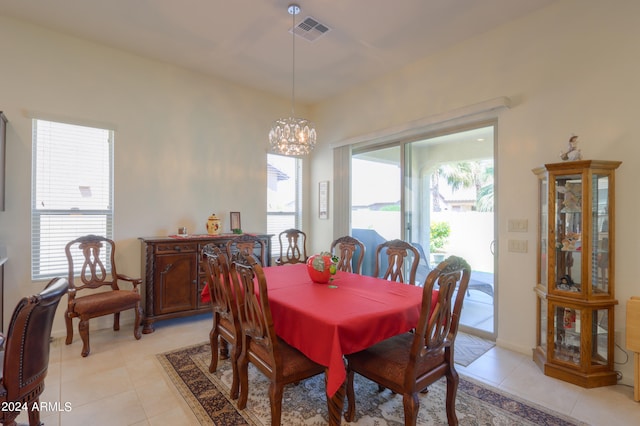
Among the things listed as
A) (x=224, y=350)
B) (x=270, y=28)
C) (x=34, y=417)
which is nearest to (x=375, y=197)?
(x=270, y=28)

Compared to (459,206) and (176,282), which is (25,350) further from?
(459,206)

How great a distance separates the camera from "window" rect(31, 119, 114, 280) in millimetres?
3332

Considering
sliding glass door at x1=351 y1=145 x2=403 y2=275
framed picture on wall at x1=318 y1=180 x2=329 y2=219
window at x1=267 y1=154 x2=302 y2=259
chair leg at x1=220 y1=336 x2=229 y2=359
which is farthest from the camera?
framed picture on wall at x1=318 y1=180 x2=329 y2=219

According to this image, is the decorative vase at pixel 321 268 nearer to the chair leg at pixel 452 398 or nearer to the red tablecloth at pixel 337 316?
the red tablecloth at pixel 337 316

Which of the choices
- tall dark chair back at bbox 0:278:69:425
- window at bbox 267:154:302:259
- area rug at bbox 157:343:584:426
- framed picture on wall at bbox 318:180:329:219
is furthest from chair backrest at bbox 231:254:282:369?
framed picture on wall at bbox 318:180:329:219

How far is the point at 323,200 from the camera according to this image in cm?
537

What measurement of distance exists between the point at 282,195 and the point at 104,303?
2.94 m

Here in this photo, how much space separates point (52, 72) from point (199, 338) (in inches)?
129

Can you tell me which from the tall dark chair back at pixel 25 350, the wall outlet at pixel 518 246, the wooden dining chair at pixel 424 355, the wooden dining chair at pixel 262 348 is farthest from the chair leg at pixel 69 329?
the wall outlet at pixel 518 246

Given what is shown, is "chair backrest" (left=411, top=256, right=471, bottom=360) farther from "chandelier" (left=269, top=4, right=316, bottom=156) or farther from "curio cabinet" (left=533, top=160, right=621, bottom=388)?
"chandelier" (left=269, top=4, right=316, bottom=156)

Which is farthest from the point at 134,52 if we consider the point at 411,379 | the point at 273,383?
the point at 411,379

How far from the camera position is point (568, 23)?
281 cm

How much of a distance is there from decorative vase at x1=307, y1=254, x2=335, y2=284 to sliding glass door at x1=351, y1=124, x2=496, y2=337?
6.57 ft

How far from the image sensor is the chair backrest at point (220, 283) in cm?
218
